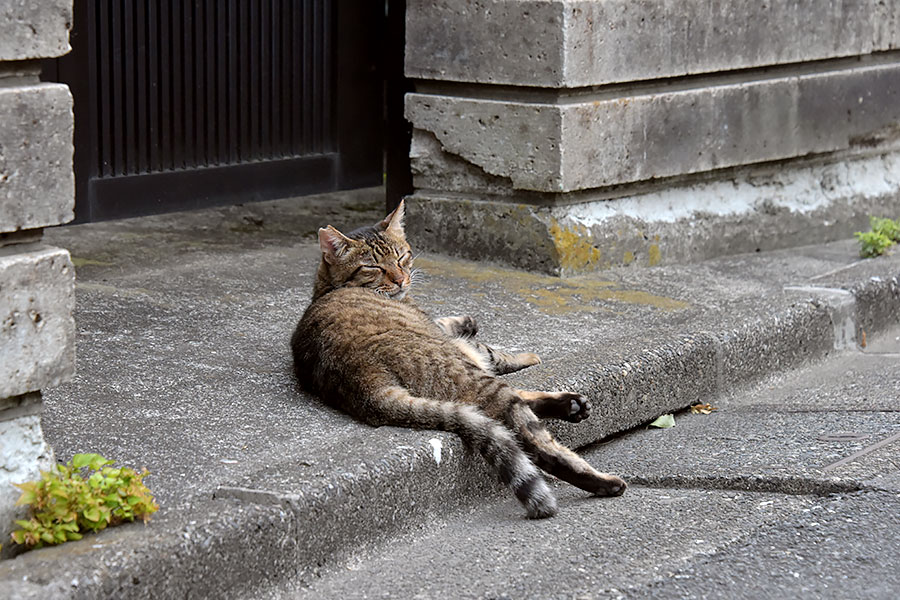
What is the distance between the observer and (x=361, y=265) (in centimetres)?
421

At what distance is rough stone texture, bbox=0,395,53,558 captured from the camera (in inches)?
108

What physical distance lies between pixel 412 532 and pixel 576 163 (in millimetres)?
2450

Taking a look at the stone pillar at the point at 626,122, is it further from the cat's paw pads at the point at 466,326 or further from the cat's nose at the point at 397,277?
the cat's nose at the point at 397,277

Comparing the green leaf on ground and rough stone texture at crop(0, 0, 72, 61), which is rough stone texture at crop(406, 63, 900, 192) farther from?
rough stone texture at crop(0, 0, 72, 61)

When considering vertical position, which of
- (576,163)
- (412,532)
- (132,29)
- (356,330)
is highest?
(132,29)

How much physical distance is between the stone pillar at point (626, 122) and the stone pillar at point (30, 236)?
2736 mm

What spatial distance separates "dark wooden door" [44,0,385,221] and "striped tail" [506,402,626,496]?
3124mm

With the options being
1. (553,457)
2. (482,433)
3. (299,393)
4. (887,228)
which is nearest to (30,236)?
(299,393)

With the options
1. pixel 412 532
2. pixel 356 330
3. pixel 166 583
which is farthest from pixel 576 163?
pixel 166 583

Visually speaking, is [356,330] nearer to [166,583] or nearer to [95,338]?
[95,338]

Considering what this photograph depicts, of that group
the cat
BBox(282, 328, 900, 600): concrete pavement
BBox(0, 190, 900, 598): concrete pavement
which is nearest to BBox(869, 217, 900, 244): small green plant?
BBox(0, 190, 900, 598): concrete pavement

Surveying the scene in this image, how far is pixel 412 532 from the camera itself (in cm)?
318

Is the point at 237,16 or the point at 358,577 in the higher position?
the point at 237,16

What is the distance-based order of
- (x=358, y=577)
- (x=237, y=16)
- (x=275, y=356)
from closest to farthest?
(x=358, y=577), (x=275, y=356), (x=237, y=16)
